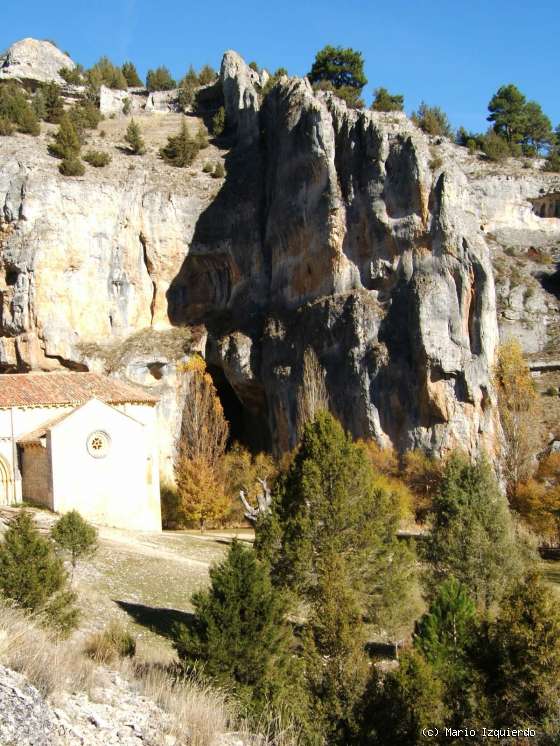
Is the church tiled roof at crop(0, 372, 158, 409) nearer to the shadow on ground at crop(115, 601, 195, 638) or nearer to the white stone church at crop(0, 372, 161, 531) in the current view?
the white stone church at crop(0, 372, 161, 531)

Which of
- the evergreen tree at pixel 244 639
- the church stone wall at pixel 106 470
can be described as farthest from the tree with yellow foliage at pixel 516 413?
the evergreen tree at pixel 244 639

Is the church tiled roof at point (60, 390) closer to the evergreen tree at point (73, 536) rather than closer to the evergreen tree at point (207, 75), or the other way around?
the evergreen tree at point (73, 536)

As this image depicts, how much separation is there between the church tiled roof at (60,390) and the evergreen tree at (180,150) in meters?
24.9

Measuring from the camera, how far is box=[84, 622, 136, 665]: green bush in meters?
12.3

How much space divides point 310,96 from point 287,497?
37.6m

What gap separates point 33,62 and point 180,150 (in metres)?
36.8

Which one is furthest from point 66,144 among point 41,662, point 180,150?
point 41,662

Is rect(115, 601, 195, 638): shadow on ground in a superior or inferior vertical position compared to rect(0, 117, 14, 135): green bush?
inferior

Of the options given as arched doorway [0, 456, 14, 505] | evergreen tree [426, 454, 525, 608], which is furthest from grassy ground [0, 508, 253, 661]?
evergreen tree [426, 454, 525, 608]

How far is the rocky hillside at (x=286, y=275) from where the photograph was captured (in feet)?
144

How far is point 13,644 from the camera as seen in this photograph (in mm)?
9195

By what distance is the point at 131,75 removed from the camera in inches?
3425

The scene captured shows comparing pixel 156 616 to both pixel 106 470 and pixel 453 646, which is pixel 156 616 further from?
pixel 106 470

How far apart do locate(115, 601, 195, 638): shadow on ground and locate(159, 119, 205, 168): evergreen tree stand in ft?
141
